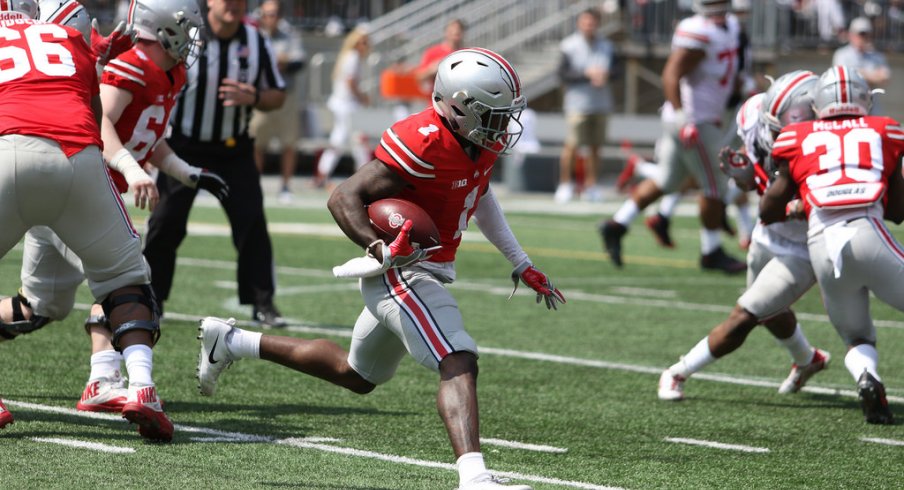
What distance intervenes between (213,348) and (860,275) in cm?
253

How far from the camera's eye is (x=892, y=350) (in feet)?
26.6

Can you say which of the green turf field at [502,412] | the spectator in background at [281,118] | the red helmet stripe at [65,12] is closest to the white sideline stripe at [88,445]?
the green turf field at [502,412]

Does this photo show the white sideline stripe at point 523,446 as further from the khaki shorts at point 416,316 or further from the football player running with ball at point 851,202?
the football player running with ball at point 851,202

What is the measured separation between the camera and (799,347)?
22.1ft

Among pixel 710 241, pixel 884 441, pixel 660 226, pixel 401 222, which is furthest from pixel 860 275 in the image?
pixel 660 226

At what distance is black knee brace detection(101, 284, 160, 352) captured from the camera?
5203mm

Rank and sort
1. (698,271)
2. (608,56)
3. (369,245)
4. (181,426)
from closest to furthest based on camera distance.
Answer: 1. (369,245)
2. (181,426)
3. (698,271)
4. (608,56)

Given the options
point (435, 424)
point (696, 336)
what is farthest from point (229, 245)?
point (435, 424)

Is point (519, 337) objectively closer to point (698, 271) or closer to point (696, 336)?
point (696, 336)

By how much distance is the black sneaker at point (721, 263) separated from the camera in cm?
1129

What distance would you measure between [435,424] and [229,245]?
6.50 m

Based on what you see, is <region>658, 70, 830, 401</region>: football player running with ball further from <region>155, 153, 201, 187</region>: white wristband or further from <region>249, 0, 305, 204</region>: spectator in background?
<region>249, 0, 305, 204</region>: spectator in background

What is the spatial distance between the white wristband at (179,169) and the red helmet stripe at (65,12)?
2.73 feet

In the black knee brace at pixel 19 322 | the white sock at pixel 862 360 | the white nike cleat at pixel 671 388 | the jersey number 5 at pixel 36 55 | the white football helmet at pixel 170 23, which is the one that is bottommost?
the white nike cleat at pixel 671 388
